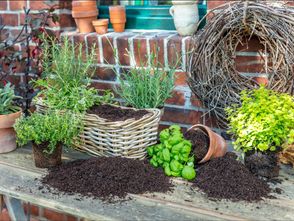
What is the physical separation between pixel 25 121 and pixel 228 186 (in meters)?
0.74

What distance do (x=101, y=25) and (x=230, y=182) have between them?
3.43 feet

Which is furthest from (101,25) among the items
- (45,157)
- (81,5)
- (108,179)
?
(108,179)

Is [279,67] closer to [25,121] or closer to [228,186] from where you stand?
[228,186]

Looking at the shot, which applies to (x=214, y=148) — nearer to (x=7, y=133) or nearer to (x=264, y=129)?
(x=264, y=129)

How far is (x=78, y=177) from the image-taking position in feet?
4.66

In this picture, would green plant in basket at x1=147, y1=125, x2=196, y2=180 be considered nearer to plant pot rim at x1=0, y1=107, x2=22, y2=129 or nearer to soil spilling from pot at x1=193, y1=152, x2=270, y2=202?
soil spilling from pot at x1=193, y1=152, x2=270, y2=202

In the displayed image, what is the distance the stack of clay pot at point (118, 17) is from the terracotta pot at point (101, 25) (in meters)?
0.04

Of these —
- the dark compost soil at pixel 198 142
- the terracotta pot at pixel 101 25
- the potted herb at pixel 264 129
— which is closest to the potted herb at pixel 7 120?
the terracotta pot at pixel 101 25

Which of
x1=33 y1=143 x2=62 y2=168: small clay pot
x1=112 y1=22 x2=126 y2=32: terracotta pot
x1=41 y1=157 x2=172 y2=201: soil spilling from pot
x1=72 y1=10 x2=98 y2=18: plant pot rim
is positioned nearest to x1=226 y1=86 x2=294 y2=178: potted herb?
x1=41 y1=157 x2=172 y2=201: soil spilling from pot

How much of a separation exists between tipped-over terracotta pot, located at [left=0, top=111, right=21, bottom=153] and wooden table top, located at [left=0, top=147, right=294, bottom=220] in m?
0.28

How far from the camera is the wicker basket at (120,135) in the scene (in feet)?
4.93

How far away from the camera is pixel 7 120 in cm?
169

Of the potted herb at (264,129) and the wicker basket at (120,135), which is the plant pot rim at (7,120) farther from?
the potted herb at (264,129)

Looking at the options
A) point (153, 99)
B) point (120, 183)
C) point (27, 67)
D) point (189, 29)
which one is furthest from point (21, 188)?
point (189, 29)
